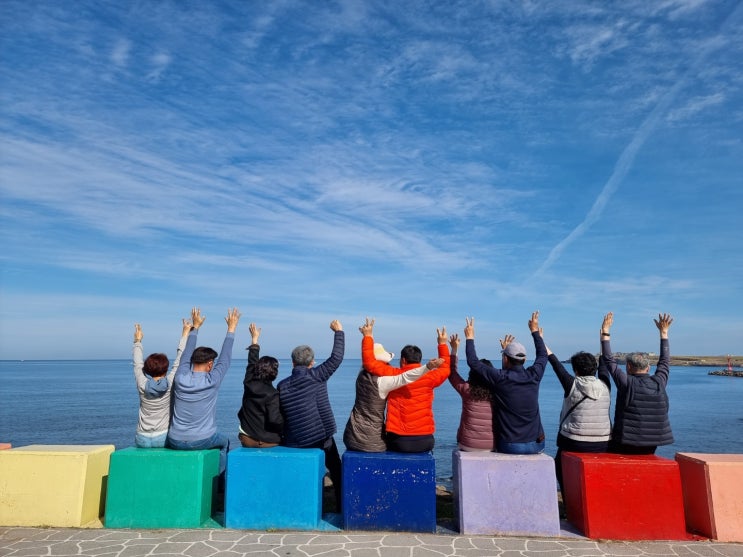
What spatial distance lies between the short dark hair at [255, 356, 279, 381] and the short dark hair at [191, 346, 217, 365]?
0.58m

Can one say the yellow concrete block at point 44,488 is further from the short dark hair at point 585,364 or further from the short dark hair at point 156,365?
the short dark hair at point 585,364

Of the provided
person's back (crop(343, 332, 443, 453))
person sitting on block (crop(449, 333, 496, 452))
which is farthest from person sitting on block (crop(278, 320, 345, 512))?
person sitting on block (crop(449, 333, 496, 452))

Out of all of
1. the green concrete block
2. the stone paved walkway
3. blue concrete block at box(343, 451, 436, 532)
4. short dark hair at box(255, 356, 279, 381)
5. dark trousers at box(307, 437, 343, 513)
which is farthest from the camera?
dark trousers at box(307, 437, 343, 513)

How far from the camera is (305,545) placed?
521 cm

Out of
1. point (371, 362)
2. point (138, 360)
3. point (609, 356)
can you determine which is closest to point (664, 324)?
point (609, 356)

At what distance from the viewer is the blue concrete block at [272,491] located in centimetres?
574

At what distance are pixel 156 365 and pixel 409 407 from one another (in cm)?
304

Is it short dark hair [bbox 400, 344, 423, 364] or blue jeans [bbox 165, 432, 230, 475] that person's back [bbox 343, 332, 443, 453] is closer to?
short dark hair [bbox 400, 344, 423, 364]

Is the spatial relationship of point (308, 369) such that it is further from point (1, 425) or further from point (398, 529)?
point (1, 425)

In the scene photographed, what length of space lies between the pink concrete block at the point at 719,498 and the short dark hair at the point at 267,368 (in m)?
4.95

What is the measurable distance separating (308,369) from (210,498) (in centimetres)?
190

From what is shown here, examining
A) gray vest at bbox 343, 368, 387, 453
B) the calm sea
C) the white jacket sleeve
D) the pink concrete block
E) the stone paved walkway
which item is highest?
the white jacket sleeve

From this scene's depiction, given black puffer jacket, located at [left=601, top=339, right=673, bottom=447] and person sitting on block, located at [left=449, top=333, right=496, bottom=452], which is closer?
black puffer jacket, located at [left=601, top=339, right=673, bottom=447]

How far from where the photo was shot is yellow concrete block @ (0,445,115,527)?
5.80 m
